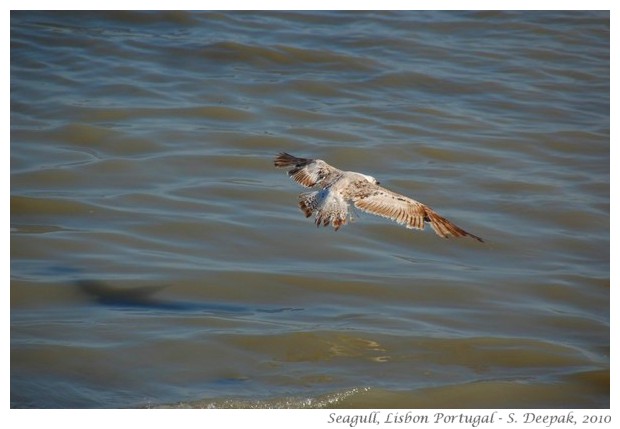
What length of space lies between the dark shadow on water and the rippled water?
0.9 inches

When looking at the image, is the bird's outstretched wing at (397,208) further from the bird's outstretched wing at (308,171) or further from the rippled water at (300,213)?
the rippled water at (300,213)

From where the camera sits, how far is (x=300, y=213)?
8594 millimetres

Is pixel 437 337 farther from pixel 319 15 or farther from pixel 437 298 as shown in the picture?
pixel 319 15

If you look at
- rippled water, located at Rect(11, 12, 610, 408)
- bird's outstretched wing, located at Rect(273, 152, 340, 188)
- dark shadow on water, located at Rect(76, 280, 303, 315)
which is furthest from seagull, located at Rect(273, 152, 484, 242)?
dark shadow on water, located at Rect(76, 280, 303, 315)

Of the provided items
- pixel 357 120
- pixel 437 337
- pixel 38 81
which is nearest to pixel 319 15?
pixel 357 120

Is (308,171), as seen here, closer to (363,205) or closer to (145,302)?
(363,205)

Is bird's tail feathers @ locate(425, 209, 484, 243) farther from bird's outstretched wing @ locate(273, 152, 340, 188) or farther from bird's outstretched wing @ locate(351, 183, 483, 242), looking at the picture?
bird's outstretched wing @ locate(273, 152, 340, 188)

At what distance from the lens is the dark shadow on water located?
6.88 metres

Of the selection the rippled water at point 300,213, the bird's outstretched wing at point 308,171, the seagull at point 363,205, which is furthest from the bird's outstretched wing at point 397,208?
the rippled water at point 300,213

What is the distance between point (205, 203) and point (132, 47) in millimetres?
4484

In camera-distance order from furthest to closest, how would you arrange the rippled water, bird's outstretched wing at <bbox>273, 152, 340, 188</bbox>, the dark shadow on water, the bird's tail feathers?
bird's outstretched wing at <bbox>273, 152, 340, 188</bbox> < the dark shadow on water < the bird's tail feathers < the rippled water

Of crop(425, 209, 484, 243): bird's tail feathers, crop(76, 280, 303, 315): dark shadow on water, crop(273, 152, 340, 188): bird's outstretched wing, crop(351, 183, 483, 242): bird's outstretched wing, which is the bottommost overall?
crop(76, 280, 303, 315): dark shadow on water

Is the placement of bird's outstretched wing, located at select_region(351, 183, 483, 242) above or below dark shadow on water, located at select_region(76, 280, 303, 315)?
above

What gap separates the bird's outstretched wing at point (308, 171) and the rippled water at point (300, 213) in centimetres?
79
